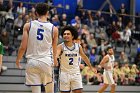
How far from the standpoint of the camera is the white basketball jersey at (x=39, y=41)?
239 inches

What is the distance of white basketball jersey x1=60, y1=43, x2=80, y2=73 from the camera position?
300 inches

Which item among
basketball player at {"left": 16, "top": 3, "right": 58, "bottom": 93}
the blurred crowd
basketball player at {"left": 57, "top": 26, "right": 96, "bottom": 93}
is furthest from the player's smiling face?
the blurred crowd

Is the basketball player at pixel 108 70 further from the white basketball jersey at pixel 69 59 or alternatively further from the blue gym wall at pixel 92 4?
the blue gym wall at pixel 92 4

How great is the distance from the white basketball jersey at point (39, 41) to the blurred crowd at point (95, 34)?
613 centimetres

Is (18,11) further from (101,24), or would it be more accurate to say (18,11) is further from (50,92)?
(50,92)

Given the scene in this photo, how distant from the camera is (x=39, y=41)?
6.08 metres

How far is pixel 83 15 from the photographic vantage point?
19.0m

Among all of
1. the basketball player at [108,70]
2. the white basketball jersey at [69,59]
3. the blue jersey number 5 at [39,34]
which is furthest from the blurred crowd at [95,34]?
the blue jersey number 5 at [39,34]

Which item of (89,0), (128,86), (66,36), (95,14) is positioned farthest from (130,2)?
(66,36)

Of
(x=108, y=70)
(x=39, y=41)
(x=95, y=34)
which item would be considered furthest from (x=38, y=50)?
(x=95, y=34)

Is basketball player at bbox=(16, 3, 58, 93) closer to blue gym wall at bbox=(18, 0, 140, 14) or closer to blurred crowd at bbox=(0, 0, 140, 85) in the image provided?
blurred crowd at bbox=(0, 0, 140, 85)

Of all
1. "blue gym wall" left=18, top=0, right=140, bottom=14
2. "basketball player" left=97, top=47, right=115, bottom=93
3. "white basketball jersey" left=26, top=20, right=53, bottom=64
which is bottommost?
"basketball player" left=97, top=47, right=115, bottom=93

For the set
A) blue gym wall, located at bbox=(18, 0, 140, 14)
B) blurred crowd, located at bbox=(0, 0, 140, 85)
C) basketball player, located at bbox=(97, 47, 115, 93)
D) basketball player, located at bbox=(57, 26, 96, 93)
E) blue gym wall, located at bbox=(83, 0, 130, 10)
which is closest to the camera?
basketball player, located at bbox=(57, 26, 96, 93)

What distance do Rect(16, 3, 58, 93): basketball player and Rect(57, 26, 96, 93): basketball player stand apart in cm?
140
